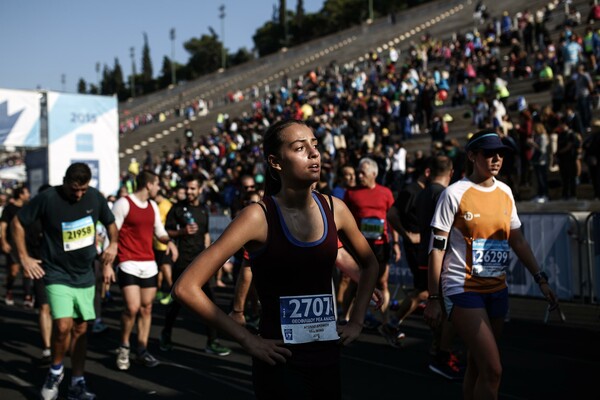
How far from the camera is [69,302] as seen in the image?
19.7 ft

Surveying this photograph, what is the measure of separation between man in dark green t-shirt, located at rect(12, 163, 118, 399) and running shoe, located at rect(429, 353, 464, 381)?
3280 mm

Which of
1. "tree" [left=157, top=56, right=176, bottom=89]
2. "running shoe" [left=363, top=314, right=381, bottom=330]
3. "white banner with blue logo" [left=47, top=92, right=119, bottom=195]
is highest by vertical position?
"tree" [left=157, top=56, right=176, bottom=89]

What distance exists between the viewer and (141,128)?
2207 inches

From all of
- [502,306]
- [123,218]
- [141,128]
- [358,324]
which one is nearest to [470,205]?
[502,306]

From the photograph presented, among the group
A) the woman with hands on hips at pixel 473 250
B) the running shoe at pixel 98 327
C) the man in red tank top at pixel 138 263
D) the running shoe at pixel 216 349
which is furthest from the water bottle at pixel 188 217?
the woman with hands on hips at pixel 473 250

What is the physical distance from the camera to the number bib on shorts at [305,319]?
2953 millimetres

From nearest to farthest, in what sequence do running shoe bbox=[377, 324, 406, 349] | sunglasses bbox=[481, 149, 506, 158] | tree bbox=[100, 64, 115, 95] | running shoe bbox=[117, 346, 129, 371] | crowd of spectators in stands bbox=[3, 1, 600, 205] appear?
1. sunglasses bbox=[481, 149, 506, 158]
2. running shoe bbox=[117, 346, 129, 371]
3. running shoe bbox=[377, 324, 406, 349]
4. crowd of spectators in stands bbox=[3, 1, 600, 205]
5. tree bbox=[100, 64, 115, 95]

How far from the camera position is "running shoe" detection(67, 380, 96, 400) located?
6004 millimetres

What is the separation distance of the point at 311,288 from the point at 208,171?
25.8 meters

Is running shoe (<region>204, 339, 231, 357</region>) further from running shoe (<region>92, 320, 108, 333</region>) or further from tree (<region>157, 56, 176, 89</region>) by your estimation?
tree (<region>157, 56, 176, 89</region>)

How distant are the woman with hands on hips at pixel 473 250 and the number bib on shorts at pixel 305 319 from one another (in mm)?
1502

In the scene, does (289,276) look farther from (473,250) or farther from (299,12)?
(299,12)

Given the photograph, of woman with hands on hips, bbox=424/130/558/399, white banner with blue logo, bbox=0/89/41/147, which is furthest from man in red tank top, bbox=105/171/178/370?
white banner with blue logo, bbox=0/89/41/147

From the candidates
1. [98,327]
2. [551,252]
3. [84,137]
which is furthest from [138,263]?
[84,137]
